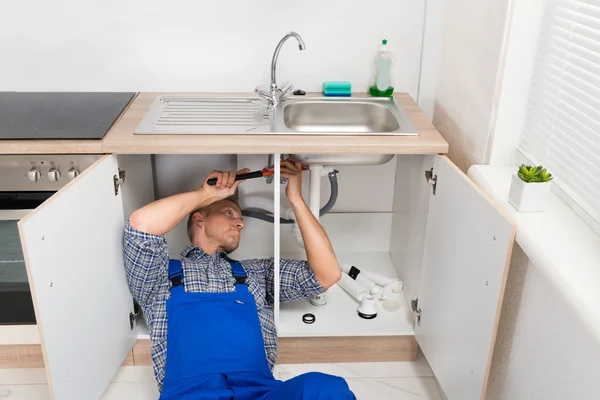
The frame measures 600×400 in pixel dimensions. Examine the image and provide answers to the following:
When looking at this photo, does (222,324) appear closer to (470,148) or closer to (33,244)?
(33,244)

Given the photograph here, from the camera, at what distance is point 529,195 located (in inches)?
56.7

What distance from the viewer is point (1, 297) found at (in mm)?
1866

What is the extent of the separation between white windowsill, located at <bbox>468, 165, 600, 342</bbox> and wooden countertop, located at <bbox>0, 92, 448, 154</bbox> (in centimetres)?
28

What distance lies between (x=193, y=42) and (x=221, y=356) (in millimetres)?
1147

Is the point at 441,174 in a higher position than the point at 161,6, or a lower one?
lower

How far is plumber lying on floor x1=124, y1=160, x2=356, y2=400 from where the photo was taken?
164cm

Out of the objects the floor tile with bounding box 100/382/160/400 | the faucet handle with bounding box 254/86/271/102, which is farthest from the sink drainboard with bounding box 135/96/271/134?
the floor tile with bounding box 100/382/160/400

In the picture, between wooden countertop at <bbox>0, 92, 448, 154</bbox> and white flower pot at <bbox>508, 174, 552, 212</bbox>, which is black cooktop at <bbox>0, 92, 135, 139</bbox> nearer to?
wooden countertop at <bbox>0, 92, 448, 154</bbox>

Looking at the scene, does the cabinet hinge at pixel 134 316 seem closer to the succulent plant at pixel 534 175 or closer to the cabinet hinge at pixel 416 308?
the cabinet hinge at pixel 416 308

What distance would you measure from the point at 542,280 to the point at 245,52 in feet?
4.39

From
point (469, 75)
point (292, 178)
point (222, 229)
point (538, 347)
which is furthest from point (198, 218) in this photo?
point (538, 347)

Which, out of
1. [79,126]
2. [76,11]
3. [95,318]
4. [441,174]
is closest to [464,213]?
[441,174]

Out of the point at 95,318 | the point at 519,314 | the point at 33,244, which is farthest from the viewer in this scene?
the point at 95,318

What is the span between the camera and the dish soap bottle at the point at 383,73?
2.19 metres
